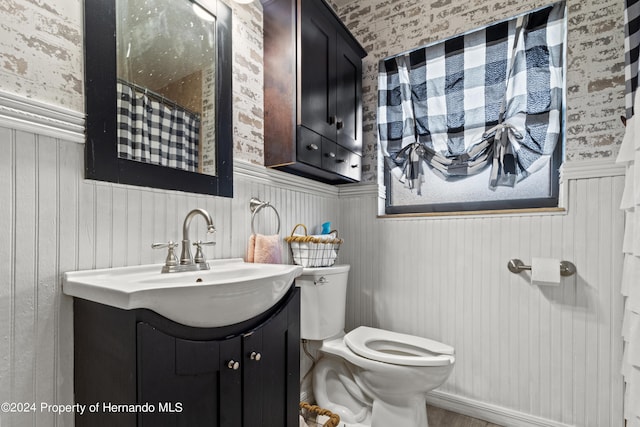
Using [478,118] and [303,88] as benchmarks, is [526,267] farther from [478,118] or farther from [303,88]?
[303,88]

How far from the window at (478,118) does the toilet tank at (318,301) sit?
0.75 metres

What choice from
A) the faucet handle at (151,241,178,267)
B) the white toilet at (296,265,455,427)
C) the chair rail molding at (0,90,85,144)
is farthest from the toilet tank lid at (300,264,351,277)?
the chair rail molding at (0,90,85,144)

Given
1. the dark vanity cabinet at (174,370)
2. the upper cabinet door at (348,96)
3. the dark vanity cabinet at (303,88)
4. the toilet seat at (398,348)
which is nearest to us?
the dark vanity cabinet at (174,370)

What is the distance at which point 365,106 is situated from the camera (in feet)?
6.86

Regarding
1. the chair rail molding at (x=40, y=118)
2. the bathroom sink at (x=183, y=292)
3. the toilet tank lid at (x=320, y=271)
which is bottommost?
the toilet tank lid at (x=320, y=271)

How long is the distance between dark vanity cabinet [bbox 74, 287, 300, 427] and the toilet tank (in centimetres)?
53

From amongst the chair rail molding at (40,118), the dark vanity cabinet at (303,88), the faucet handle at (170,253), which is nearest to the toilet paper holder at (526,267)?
the dark vanity cabinet at (303,88)

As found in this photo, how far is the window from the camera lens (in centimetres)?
159

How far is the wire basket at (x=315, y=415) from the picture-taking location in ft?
4.78

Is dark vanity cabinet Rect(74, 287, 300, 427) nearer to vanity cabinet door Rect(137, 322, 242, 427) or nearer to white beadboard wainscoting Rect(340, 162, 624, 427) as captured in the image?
vanity cabinet door Rect(137, 322, 242, 427)

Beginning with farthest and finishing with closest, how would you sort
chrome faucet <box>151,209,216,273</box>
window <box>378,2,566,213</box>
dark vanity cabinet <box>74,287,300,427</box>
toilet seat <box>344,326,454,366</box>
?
window <box>378,2,566,213</box>
toilet seat <box>344,326,454,366</box>
chrome faucet <box>151,209,216,273</box>
dark vanity cabinet <box>74,287,300,427</box>

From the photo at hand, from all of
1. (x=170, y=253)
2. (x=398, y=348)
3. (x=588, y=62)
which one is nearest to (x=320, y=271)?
(x=398, y=348)

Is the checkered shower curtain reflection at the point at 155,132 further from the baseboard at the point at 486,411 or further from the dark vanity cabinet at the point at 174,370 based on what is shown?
the baseboard at the point at 486,411

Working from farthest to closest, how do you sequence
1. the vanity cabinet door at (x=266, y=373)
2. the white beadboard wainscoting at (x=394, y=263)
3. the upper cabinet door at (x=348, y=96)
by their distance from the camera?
1. the upper cabinet door at (x=348, y=96)
2. the vanity cabinet door at (x=266, y=373)
3. the white beadboard wainscoting at (x=394, y=263)
